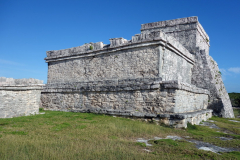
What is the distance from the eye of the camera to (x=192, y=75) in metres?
12.1

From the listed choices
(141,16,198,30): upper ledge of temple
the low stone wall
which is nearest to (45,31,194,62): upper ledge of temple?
(141,16,198,30): upper ledge of temple

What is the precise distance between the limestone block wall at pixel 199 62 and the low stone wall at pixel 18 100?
28.5 ft

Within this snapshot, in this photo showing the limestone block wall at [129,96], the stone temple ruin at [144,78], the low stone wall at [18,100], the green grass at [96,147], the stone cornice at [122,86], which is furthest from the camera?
the low stone wall at [18,100]

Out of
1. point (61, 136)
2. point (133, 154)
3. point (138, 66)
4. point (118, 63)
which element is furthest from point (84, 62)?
point (133, 154)

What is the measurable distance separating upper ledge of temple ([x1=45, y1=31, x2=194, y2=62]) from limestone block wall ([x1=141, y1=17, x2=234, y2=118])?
0.73m

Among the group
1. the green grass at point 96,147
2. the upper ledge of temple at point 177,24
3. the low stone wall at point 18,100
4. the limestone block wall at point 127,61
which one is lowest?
the green grass at point 96,147

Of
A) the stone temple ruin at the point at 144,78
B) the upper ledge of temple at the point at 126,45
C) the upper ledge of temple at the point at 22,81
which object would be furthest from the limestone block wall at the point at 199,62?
the upper ledge of temple at the point at 22,81

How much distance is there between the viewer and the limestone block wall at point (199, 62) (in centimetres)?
1134

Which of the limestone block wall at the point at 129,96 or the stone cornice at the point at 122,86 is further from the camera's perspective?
the stone cornice at the point at 122,86

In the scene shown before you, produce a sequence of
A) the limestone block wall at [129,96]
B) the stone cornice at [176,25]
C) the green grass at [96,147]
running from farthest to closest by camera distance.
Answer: the stone cornice at [176,25], the limestone block wall at [129,96], the green grass at [96,147]

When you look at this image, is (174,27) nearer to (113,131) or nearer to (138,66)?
(138,66)

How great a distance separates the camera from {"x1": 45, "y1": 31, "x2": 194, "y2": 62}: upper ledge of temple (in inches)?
329

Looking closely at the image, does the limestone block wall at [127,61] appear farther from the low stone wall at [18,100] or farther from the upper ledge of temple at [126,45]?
the low stone wall at [18,100]

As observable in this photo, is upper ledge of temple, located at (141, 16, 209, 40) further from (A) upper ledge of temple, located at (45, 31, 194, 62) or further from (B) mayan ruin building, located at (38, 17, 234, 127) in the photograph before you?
(A) upper ledge of temple, located at (45, 31, 194, 62)
